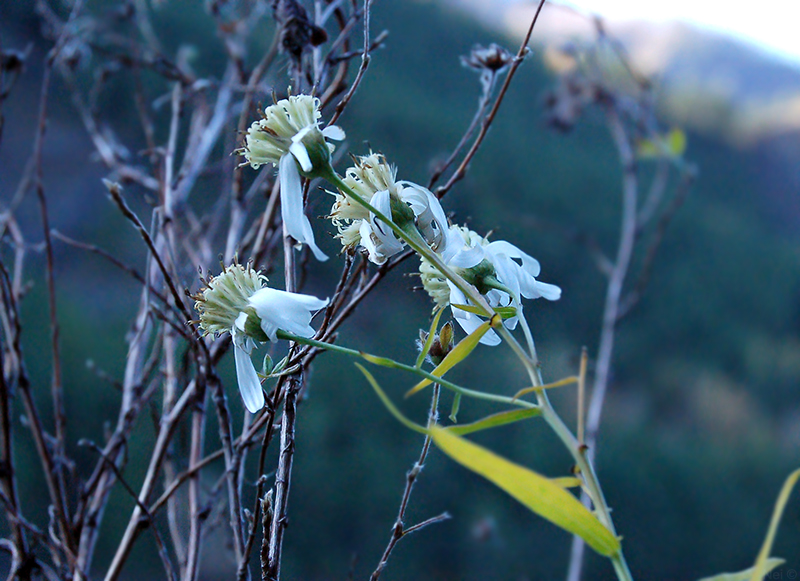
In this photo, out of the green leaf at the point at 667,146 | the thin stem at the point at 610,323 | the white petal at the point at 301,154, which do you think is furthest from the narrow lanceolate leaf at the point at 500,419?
the green leaf at the point at 667,146

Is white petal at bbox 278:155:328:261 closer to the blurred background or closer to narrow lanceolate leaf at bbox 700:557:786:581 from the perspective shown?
narrow lanceolate leaf at bbox 700:557:786:581

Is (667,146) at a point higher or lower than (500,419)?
higher

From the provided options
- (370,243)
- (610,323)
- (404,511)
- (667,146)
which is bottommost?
(404,511)

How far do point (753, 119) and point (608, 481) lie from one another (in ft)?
10.7

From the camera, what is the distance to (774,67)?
421cm

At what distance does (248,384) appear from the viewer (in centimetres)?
27

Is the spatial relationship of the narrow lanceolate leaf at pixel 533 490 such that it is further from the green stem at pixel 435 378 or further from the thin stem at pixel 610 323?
the thin stem at pixel 610 323

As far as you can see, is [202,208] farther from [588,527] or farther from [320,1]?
[588,527]

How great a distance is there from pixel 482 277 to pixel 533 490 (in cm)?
11

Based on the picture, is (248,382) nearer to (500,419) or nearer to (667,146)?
(500,419)

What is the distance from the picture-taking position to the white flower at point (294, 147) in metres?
0.26

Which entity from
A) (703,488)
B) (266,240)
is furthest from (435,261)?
(703,488)

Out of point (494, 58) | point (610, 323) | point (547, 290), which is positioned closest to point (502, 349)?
point (610, 323)

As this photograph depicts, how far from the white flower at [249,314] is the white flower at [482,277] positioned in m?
0.06
